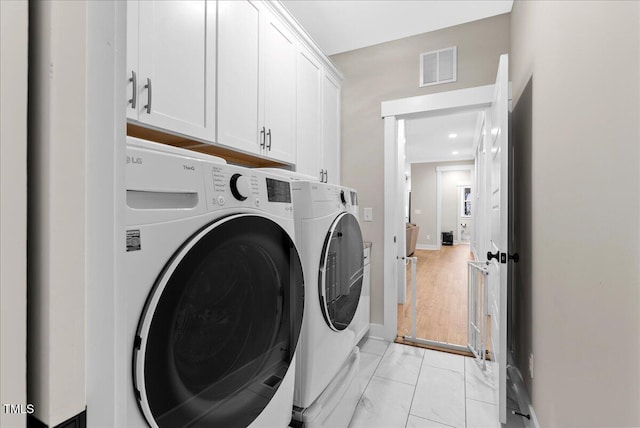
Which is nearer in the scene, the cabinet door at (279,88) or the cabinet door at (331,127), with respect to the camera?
the cabinet door at (279,88)

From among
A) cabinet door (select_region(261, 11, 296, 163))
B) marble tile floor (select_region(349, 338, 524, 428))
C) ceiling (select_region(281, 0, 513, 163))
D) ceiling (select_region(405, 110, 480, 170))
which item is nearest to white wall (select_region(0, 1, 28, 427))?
cabinet door (select_region(261, 11, 296, 163))

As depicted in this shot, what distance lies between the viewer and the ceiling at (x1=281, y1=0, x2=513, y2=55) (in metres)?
2.07

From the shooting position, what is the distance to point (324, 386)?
116 cm

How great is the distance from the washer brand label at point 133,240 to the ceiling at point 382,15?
7.12ft

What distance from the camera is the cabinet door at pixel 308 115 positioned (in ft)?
6.84

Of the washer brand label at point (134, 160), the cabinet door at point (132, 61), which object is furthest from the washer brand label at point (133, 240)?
the cabinet door at point (132, 61)

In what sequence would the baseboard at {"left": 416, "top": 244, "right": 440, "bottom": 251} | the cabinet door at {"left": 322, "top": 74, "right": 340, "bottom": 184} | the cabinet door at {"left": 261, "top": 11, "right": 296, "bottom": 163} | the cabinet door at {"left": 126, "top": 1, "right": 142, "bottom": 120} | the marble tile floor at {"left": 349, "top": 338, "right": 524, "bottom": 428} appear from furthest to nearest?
the baseboard at {"left": 416, "top": 244, "right": 440, "bottom": 251} → the cabinet door at {"left": 322, "top": 74, "right": 340, "bottom": 184} → the cabinet door at {"left": 261, "top": 11, "right": 296, "bottom": 163} → the marble tile floor at {"left": 349, "top": 338, "right": 524, "bottom": 428} → the cabinet door at {"left": 126, "top": 1, "right": 142, "bottom": 120}

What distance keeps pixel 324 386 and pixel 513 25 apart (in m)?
2.63

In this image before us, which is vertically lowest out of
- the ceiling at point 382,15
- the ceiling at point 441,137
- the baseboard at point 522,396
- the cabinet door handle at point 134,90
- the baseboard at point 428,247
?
the baseboard at point 522,396

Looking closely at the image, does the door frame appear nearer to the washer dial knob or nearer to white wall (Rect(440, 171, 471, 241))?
the washer dial knob

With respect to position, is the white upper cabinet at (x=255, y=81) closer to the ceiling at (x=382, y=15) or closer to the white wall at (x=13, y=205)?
the ceiling at (x=382, y=15)

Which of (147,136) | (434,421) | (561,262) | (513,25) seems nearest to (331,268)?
(561,262)

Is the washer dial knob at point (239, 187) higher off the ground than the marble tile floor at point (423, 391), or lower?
higher

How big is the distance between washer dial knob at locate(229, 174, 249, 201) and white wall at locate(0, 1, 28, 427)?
43 cm
